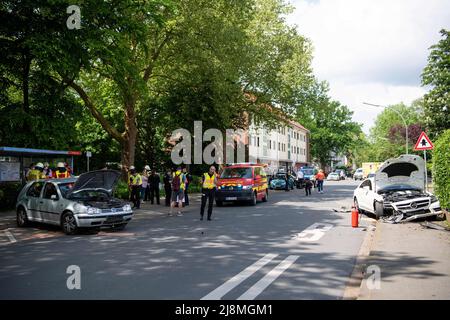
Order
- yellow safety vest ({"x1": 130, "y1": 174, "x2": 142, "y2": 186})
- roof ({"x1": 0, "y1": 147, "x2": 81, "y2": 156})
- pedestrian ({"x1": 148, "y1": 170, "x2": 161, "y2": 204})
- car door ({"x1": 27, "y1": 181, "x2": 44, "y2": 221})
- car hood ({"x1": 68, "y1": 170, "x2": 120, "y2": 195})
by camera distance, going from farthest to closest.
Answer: pedestrian ({"x1": 148, "y1": 170, "x2": 161, "y2": 204}) < yellow safety vest ({"x1": 130, "y1": 174, "x2": 142, "y2": 186}) < roof ({"x1": 0, "y1": 147, "x2": 81, "y2": 156}) < car door ({"x1": 27, "y1": 181, "x2": 44, "y2": 221}) < car hood ({"x1": 68, "y1": 170, "x2": 120, "y2": 195})

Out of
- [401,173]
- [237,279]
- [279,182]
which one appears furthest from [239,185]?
[279,182]

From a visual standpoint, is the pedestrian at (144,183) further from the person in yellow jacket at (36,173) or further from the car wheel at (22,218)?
→ the car wheel at (22,218)

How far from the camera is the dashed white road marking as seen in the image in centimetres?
1063

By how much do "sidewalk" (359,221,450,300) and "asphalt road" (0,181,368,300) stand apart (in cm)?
52

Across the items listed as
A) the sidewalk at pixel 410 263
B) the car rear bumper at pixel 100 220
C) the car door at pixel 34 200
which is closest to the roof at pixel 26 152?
the car door at pixel 34 200

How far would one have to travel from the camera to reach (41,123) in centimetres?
1886

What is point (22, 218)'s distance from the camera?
13.4 m

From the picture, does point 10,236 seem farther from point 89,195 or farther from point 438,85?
point 438,85

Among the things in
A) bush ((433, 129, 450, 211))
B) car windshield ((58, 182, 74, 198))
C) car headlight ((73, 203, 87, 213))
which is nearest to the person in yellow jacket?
car windshield ((58, 182, 74, 198))

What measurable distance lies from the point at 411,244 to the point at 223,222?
6274 mm

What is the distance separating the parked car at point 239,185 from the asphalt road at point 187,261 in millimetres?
6808

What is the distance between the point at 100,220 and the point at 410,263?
7829mm

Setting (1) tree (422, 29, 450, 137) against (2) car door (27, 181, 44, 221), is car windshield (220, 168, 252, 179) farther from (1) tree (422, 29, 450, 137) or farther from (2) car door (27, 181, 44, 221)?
(1) tree (422, 29, 450, 137)
